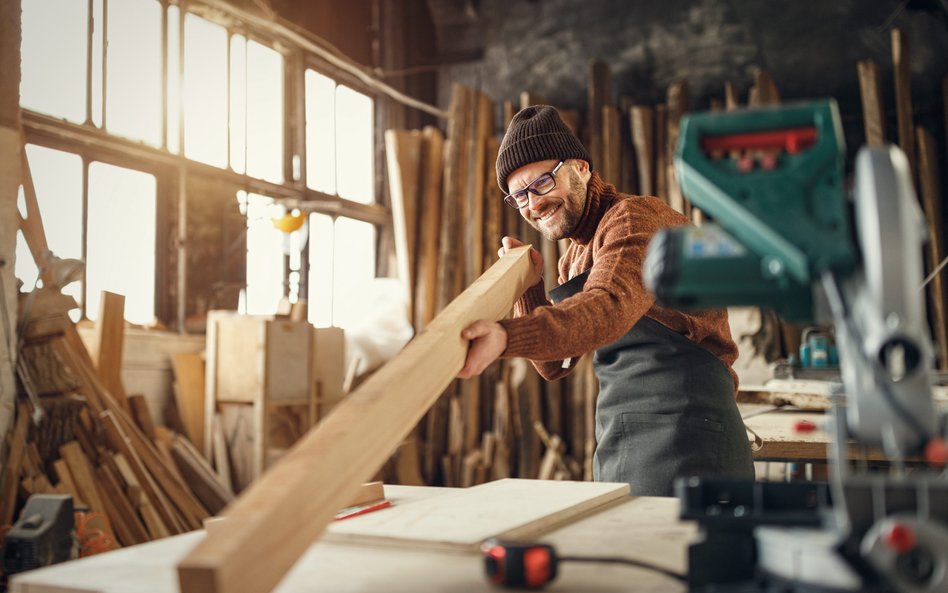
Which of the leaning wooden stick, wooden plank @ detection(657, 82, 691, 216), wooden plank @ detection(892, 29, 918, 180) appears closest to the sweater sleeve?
the leaning wooden stick

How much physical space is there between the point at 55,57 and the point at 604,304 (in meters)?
4.20

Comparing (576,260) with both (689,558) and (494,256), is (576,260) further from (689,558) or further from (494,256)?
(494,256)

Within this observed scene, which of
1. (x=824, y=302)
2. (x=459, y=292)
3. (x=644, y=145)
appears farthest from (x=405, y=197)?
(x=824, y=302)

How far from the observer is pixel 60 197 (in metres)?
4.74

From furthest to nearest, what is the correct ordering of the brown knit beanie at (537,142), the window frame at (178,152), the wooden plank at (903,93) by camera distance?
1. the wooden plank at (903,93)
2. the window frame at (178,152)
3. the brown knit beanie at (537,142)

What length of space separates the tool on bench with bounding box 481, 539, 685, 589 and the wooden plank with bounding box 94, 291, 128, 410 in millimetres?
3793

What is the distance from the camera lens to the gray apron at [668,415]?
2381 mm

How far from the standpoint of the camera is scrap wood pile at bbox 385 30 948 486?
6148 millimetres

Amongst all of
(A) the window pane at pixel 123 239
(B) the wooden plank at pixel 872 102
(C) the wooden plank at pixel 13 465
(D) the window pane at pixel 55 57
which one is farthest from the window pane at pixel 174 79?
(B) the wooden plank at pixel 872 102

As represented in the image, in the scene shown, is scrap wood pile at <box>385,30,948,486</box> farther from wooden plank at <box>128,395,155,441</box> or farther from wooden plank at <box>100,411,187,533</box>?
wooden plank at <box>100,411,187,533</box>

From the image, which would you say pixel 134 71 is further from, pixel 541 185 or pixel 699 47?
pixel 699 47

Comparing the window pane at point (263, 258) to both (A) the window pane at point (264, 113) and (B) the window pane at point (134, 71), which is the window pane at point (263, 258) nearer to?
(A) the window pane at point (264, 113)

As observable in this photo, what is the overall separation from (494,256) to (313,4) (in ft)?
8.40

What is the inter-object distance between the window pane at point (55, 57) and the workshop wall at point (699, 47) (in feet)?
11.3
